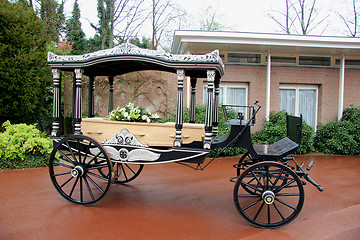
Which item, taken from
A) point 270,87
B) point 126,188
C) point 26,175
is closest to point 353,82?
point 270,87

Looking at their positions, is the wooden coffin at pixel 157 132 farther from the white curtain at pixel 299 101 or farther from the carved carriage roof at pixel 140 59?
the white curtain at pixel 299 101

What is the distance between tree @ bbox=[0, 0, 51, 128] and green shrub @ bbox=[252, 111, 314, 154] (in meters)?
7.19

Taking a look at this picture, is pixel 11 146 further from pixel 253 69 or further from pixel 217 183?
pixel 253 69

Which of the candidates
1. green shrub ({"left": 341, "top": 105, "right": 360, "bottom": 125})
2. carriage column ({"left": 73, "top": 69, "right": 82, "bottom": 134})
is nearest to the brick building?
green shrub ({"left": 341, "top": 105, "right": 360, "bottom": 125})

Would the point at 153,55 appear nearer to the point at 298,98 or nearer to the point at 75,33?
the point at 298,98

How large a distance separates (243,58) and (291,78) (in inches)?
77.3

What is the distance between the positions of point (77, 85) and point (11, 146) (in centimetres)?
344

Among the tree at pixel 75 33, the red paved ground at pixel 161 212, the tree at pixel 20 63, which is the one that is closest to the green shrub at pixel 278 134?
the red paved ground at pixel 161 212

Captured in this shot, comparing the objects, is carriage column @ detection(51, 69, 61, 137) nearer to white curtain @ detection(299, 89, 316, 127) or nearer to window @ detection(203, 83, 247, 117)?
window @ detection(203, 83, 247, 117)

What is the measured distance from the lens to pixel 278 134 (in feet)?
27.1

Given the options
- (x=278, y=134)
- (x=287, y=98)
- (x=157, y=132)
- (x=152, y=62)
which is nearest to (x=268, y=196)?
(x=157, y=132)

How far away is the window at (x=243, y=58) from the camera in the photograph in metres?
9.59

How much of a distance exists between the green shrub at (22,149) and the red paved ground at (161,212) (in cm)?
60

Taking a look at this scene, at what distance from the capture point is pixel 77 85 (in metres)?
4.10
